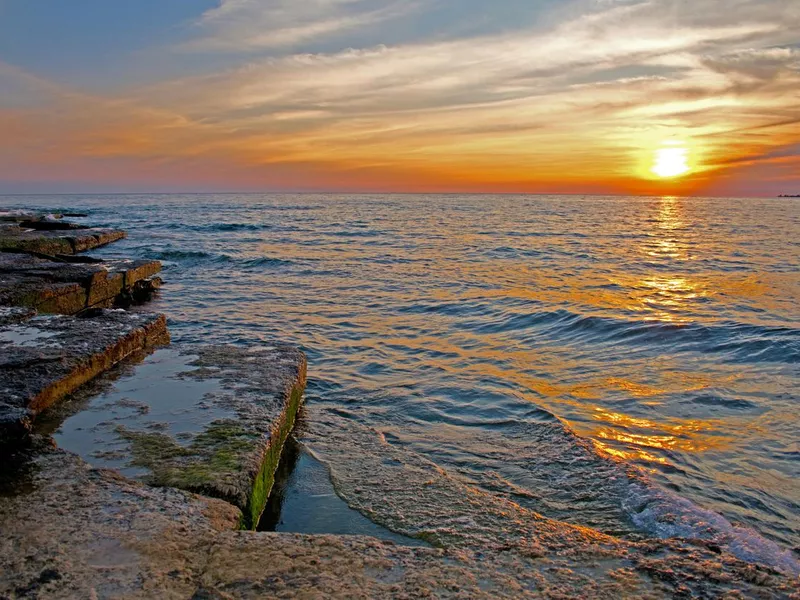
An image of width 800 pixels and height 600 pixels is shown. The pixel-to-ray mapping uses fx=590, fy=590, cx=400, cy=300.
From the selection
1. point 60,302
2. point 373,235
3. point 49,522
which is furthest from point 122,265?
point 373,235

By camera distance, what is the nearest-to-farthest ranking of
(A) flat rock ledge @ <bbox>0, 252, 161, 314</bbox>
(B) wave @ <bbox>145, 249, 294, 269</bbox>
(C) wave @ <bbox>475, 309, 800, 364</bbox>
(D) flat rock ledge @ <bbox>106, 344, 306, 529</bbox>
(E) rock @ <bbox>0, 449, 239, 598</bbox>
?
(E) rock @ <bbox>0, 449, 239, 598</bbox> → (D) flat rock ledge @ <bbox>106, 344, 306, 529</bbox> → (A) flat rock ledge @ <bbox>0, 252, 161, 314</bbox> → (C) wave @ <bbox>475, 309, 800, 364</bbox> → (B) wave @ <bbox>145, 249, 294, 269</bbox>

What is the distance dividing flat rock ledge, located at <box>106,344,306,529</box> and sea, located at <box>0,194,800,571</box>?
0.42 metres

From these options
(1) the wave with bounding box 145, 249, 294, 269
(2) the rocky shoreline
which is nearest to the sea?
(2) the rocky shoreline

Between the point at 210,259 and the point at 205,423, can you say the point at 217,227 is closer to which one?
the point at 210,259

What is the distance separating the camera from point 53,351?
15.7ft

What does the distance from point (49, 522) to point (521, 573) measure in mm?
2107

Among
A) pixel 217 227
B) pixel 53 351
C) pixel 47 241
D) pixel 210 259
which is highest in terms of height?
pixel 217 227

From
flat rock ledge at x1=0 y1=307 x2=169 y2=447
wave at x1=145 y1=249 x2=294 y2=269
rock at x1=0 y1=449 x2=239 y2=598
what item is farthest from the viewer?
wave at x1=145 y1=249 x2=294 y2=269

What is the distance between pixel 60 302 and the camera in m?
7.77

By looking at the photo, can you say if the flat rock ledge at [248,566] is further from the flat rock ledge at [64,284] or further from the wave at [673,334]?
the wave at [673,334]

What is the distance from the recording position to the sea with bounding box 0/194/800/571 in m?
4.23

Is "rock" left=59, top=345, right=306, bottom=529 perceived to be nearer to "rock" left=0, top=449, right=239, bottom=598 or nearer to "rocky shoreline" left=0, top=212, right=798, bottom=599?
"rocky shoreline" left=0, top=212, right=798, bottom=599

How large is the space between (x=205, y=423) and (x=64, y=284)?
5.24 metres

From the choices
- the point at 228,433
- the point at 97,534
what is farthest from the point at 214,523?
the point at 228,433
